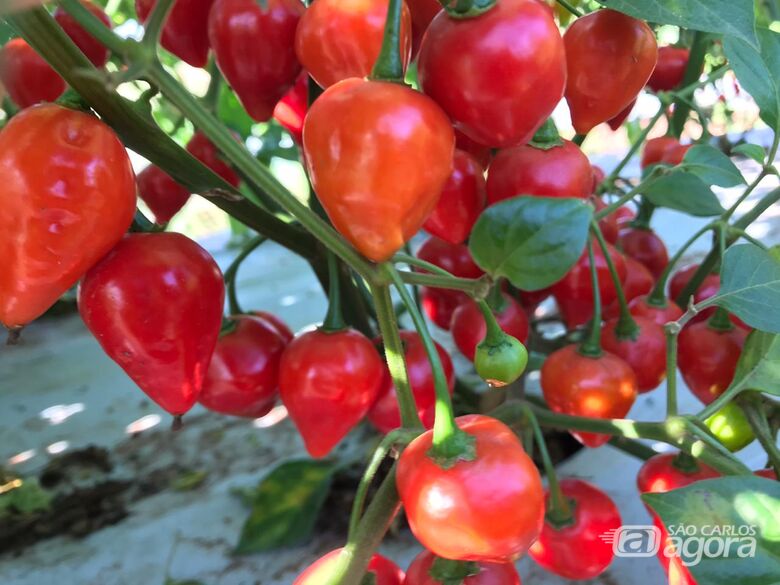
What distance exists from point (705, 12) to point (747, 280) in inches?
6.6

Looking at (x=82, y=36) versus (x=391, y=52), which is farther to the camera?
(x=82, y=36)

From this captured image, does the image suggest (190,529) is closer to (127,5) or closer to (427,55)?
(427,55)

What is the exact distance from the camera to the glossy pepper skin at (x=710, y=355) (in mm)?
→ 507

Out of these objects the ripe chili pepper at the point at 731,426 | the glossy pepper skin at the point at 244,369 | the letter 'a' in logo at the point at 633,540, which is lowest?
the letter 'a' in logo at the point at 633,540

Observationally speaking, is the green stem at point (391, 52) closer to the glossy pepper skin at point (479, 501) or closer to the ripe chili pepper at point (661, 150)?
the glossy pepper skin at point (479, 501)

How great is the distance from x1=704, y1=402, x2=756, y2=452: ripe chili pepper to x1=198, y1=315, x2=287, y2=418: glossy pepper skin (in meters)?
0.32

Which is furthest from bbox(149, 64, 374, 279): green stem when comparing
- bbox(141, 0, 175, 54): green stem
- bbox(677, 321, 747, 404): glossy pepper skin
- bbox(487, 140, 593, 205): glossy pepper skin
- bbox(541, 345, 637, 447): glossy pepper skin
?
bbox(677, 321, 747, 404): glossy pepper skin

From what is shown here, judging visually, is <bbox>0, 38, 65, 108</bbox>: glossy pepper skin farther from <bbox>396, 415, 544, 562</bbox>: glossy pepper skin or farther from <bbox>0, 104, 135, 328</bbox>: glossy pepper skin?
<bbox>396, 415, 544, 562</bbox>: glossy pepper skin

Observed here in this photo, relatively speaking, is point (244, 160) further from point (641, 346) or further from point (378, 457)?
point (641, 346)

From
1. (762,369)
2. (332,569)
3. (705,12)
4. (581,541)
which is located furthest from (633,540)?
(705,12)

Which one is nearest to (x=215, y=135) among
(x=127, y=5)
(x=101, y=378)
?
(x=127, y=5)

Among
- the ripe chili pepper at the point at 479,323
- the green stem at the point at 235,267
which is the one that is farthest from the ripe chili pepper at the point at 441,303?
the green stem at the point at 235,267

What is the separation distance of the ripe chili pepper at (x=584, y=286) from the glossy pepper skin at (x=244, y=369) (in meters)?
0.23

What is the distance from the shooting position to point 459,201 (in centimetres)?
39
